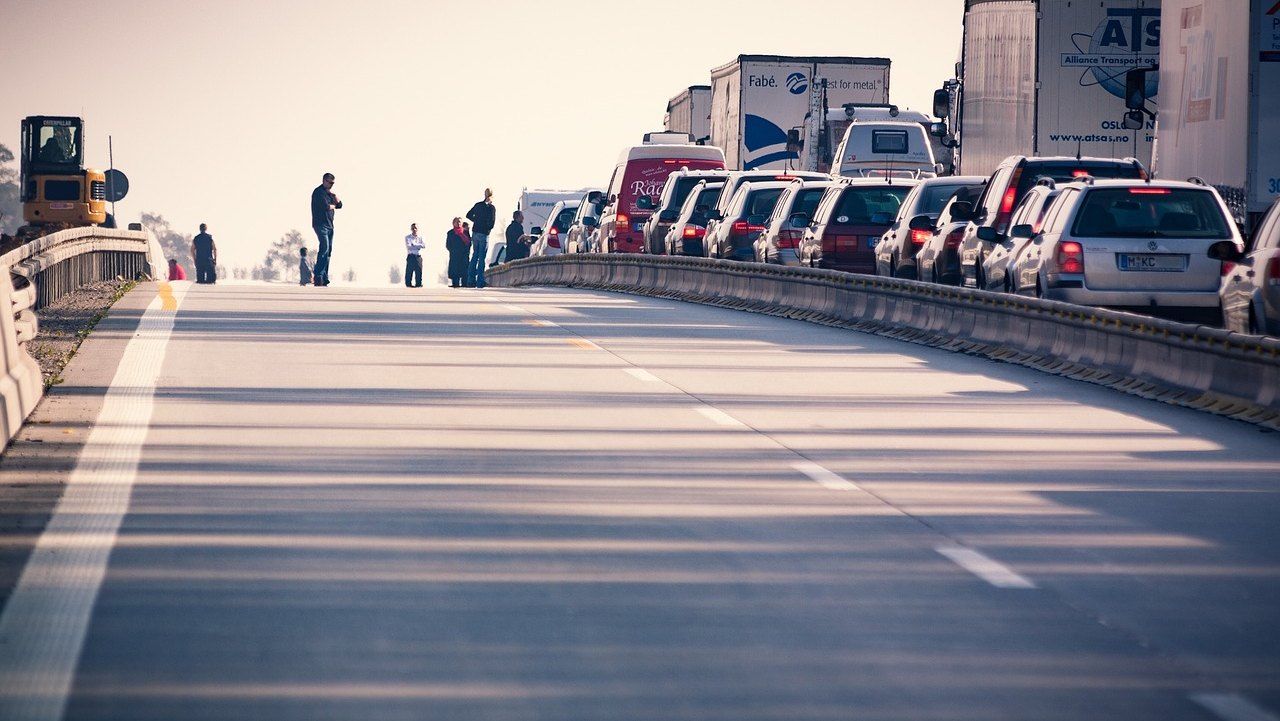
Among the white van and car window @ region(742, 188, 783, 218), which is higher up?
the white van

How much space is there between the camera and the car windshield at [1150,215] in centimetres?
1905

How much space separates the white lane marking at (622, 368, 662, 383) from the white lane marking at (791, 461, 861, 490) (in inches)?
195

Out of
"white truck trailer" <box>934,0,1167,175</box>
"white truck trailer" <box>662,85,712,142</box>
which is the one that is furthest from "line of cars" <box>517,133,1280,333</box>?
"white truck trailer" <box>662,85,712,142</box>

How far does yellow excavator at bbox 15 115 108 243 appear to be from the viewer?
50188 mm

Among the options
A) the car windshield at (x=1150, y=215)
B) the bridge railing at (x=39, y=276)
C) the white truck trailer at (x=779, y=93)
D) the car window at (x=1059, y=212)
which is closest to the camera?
the bridge railing at (x=39, y=276)

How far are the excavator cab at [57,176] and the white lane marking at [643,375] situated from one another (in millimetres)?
35378

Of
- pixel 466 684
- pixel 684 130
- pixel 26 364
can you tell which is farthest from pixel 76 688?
pixel 684 130

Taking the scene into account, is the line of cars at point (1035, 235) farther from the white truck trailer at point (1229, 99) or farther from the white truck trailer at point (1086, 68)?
the white truck trailer at point (1086, 68)

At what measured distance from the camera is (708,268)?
3145cm

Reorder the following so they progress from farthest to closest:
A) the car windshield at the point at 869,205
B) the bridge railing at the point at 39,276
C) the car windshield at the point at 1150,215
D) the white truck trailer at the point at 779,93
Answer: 1. the white truck trailer at the point at 779,93
2. the car windshield at the point at 869,205
3. the car windshield at the point at 1150,215
4. the bridge railing at the point at 39,276

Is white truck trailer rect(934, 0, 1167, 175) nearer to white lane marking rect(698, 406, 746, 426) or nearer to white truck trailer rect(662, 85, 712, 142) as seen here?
white lane marking rect(698, 406, 746, 426)

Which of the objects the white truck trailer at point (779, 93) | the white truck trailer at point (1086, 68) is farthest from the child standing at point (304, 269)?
the white truck trailer at point (1086, 68)

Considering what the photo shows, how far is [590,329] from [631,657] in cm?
1629

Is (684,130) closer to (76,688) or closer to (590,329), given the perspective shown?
(590,329)
